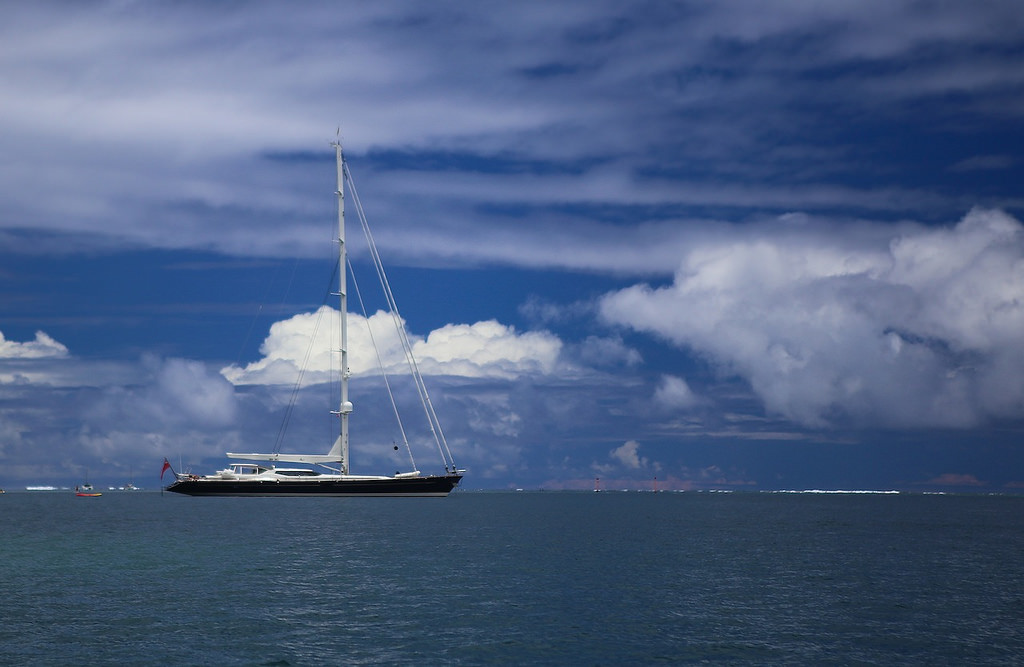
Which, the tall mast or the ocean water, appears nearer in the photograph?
the ocean water

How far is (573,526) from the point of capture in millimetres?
112625

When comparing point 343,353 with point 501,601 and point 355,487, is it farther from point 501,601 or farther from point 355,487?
point 501,601

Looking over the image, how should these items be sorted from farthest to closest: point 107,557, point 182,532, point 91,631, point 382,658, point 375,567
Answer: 1. point 182,532
2. point 107,557
3. point 375,567
4. point 91,631
5. point 382,658

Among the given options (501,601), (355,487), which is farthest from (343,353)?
(501,601)

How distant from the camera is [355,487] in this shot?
144500 millimetres

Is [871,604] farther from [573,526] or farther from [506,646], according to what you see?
[573,526]

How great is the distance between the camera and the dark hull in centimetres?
14500

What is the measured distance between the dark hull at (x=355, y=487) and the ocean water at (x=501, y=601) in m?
58.9

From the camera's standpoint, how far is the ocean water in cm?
3428

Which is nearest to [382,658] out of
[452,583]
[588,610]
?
[588,610]

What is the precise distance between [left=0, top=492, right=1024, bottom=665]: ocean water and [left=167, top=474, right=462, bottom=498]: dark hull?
58.9 metres

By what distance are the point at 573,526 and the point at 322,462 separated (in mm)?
54010

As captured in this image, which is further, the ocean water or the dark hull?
the dark hull

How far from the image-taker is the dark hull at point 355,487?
5709 inches
